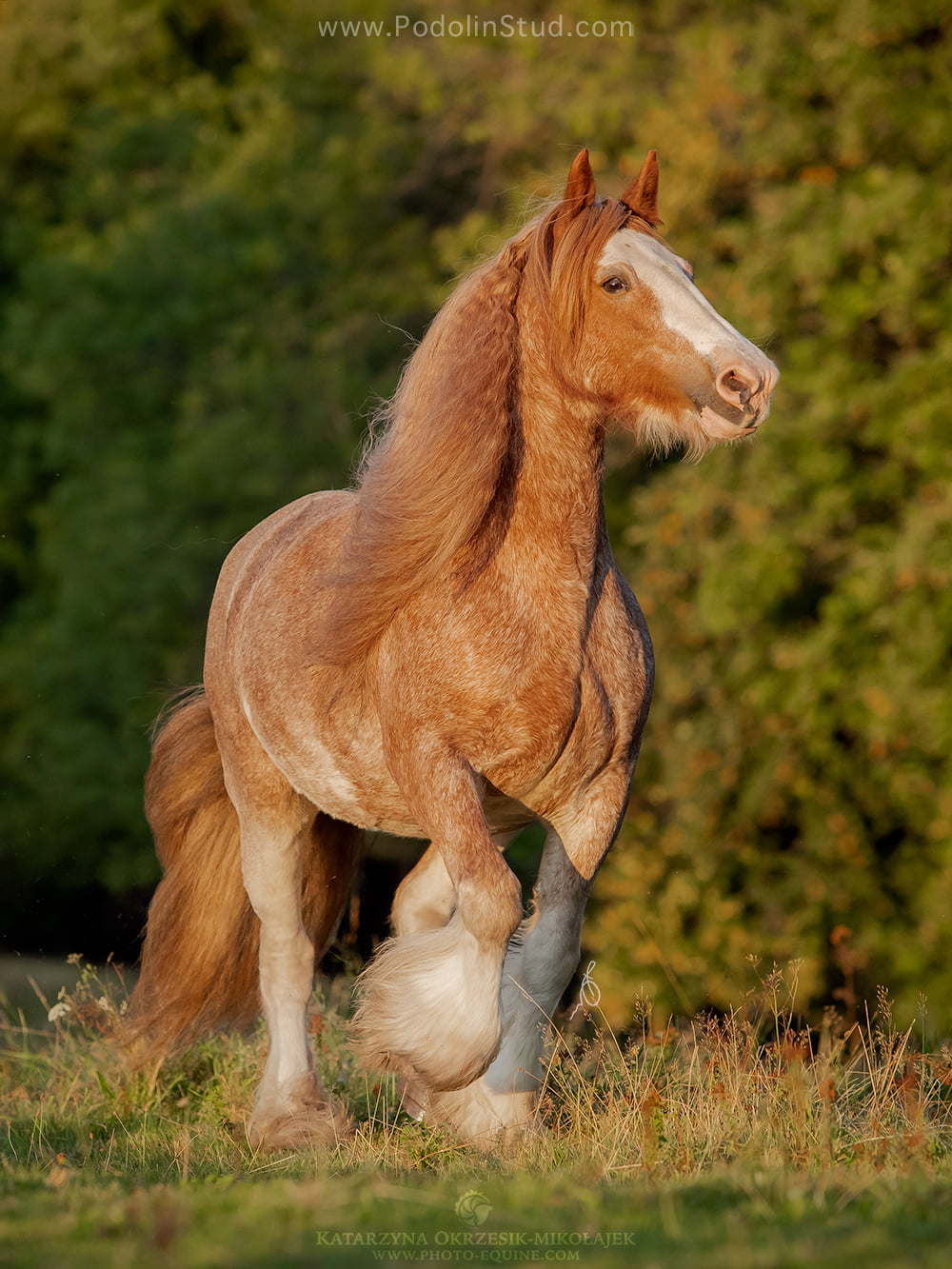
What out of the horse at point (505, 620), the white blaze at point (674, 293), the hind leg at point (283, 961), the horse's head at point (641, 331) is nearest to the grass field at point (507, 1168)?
the hind leg at point (283, 961)

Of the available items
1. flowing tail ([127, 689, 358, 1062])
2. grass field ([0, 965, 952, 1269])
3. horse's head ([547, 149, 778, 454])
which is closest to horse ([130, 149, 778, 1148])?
horse's head ([547, 149, 778, 454])

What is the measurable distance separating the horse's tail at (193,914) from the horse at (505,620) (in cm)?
115

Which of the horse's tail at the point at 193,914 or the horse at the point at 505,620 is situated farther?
the horse's tail at the point at 193,914

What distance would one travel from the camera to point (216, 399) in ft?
49.9

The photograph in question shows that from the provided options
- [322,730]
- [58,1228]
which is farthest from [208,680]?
[58,1228]

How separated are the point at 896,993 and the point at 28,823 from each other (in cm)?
949

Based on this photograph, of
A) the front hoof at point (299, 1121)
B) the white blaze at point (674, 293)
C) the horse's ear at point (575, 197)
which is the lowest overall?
the front hoof at point (299, 1121)

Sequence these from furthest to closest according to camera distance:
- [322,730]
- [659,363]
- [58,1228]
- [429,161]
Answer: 1. [429,161]
2. [322,730]
3. [659,363]
4. [58,1228]

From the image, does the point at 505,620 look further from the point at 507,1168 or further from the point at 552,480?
the point at 507,1168

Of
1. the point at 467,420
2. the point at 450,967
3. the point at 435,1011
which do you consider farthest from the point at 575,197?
the point at 435,1011

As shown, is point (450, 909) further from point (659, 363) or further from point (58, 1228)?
point (58, 1228)

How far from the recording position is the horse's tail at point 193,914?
18.9 ft

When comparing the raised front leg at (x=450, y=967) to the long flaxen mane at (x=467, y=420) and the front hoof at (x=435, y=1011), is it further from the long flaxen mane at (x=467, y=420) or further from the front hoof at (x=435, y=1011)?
the long flaxen mane at (x=467, y=420)

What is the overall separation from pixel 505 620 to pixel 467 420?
1.84 ft
